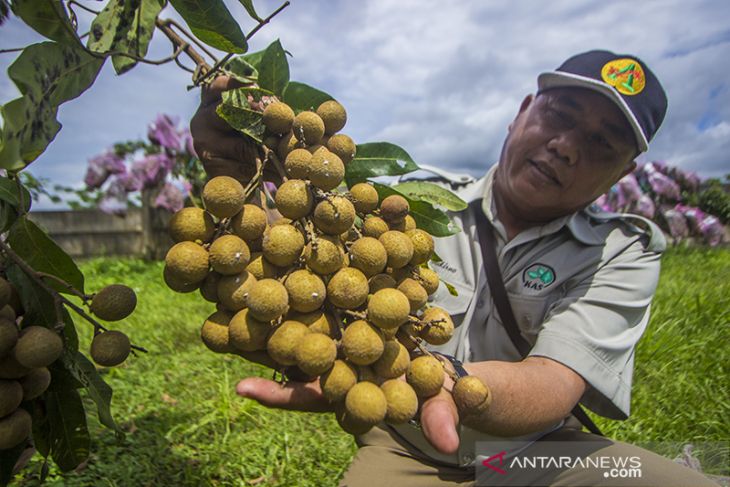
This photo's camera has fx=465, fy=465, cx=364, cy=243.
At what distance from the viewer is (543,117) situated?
6.64 ft

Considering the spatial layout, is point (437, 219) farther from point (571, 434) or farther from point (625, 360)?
point (571, 434)

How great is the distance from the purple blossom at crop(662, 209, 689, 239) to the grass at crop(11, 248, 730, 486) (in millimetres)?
3789

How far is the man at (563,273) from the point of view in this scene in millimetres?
1727

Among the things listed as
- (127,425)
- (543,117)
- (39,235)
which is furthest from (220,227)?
(127,425)

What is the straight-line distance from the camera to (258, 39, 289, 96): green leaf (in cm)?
115

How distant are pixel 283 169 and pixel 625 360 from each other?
4.91ft

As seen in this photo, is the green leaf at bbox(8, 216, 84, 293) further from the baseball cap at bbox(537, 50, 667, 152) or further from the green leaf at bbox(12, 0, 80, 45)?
the baseball cap at bbox(537, 50, 667, 152)

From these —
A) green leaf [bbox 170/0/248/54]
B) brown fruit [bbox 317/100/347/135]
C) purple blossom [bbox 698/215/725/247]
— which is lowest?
brown fruit [bbox 317/100/347/135]

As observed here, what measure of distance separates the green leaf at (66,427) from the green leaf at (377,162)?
2.76ft

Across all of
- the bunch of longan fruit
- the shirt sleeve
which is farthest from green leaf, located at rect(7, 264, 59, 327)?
the shirt sleeve

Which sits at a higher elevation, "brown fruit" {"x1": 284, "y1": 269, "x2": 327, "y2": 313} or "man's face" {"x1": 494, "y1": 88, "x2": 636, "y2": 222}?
"man's face" {"x1": 494, "y1": 88, "x2": 636, "y2": 222}

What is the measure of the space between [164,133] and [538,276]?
597 cm

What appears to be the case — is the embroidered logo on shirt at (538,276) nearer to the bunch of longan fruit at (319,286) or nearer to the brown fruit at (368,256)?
the bunch of longan fruit at (319,286)

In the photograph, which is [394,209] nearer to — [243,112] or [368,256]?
[368,256]
